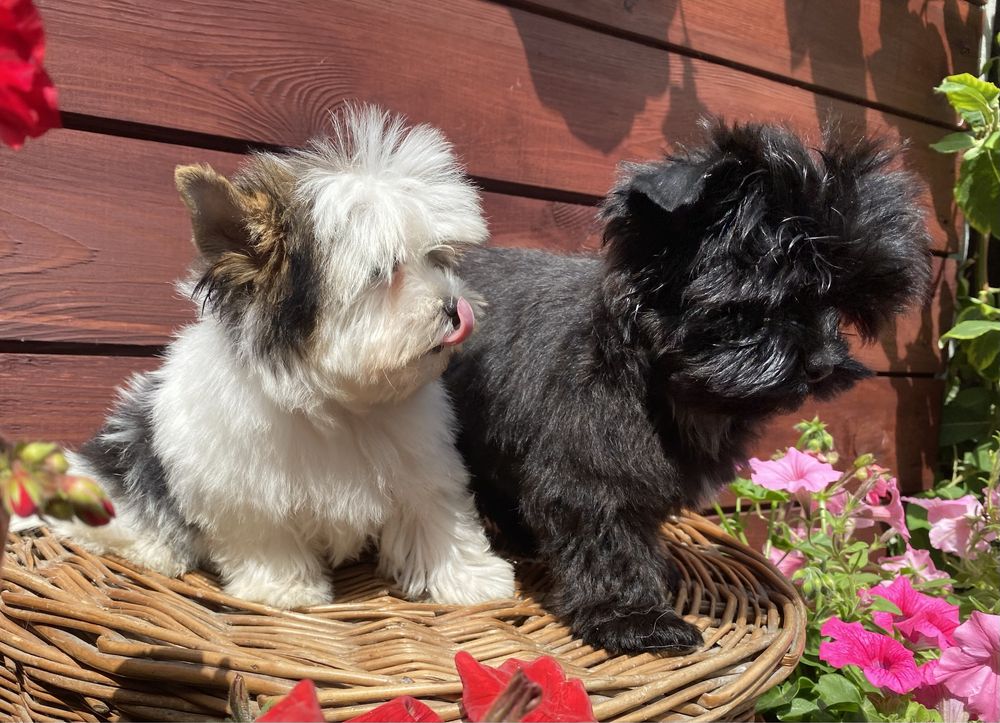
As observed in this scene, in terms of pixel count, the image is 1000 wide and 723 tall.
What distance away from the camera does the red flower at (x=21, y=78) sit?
52cm

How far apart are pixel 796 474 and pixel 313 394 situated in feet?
4.59

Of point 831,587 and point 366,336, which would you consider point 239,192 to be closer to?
point 366,336

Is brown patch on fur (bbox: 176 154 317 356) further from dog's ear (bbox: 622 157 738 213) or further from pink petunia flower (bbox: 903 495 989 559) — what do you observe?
pink petunia flower (bbox: 903 495 989 559)

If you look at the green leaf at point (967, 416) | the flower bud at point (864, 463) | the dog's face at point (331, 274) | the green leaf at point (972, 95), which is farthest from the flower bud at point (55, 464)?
the green leaf at point (967, 416)

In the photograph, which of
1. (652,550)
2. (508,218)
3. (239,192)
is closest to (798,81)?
(508,218)

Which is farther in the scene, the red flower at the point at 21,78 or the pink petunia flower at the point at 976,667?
the pink petunia flower at the point at 976,667

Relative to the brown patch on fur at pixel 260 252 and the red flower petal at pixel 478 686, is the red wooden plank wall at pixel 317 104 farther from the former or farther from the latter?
the red flower petal at pixel 478 686

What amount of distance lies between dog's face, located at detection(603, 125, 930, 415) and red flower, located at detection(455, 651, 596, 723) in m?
0.66

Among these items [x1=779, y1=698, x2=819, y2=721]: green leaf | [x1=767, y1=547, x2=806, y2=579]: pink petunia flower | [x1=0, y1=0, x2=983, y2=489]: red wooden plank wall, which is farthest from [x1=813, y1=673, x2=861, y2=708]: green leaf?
[x1=0, y1=0, x2=983, y2=489]: red wooden plank wall

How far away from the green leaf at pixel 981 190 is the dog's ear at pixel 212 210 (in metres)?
2.84

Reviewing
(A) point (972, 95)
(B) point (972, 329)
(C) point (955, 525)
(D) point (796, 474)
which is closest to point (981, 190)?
(A) point (972, 95)

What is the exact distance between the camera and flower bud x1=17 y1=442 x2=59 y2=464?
20.1 inches

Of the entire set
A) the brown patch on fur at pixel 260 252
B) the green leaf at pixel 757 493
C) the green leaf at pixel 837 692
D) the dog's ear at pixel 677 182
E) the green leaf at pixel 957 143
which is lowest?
the green leaf at pixel 837 692

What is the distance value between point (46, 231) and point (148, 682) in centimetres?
125
